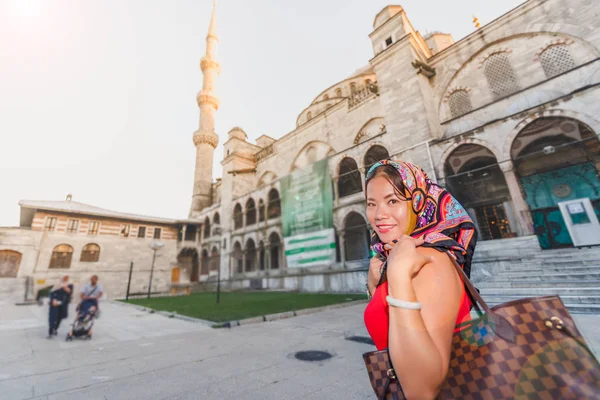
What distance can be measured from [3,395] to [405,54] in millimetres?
19103

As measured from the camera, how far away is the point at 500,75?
43.8 ft

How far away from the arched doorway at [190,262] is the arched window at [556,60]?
31.7 m

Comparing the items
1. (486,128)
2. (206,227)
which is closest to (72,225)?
(206,227)

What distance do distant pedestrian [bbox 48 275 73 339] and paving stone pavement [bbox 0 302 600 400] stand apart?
0.36 m

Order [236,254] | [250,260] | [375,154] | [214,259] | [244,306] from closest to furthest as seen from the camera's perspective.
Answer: [244,306] → [375,154] → [236,254] → [250,260] → [214,259]

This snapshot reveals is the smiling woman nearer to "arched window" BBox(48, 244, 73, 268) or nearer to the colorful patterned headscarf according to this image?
the colorful patterned headscarf

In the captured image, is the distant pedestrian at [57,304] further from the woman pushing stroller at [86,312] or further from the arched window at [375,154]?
the arched window at [375,154]

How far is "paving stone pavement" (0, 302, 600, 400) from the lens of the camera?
9.14ft

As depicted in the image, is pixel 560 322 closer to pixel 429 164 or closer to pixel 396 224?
pixel 396 224

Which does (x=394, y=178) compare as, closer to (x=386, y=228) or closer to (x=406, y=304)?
(x=386, y=228)

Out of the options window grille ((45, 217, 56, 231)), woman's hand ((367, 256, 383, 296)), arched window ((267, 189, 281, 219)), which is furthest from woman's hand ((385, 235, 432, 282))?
window grille ((45, 217, 56, 231))

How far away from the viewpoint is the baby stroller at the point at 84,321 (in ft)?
18.9

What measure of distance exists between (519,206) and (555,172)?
16.0 feet

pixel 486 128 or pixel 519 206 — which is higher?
Answer: pixel 486 128
